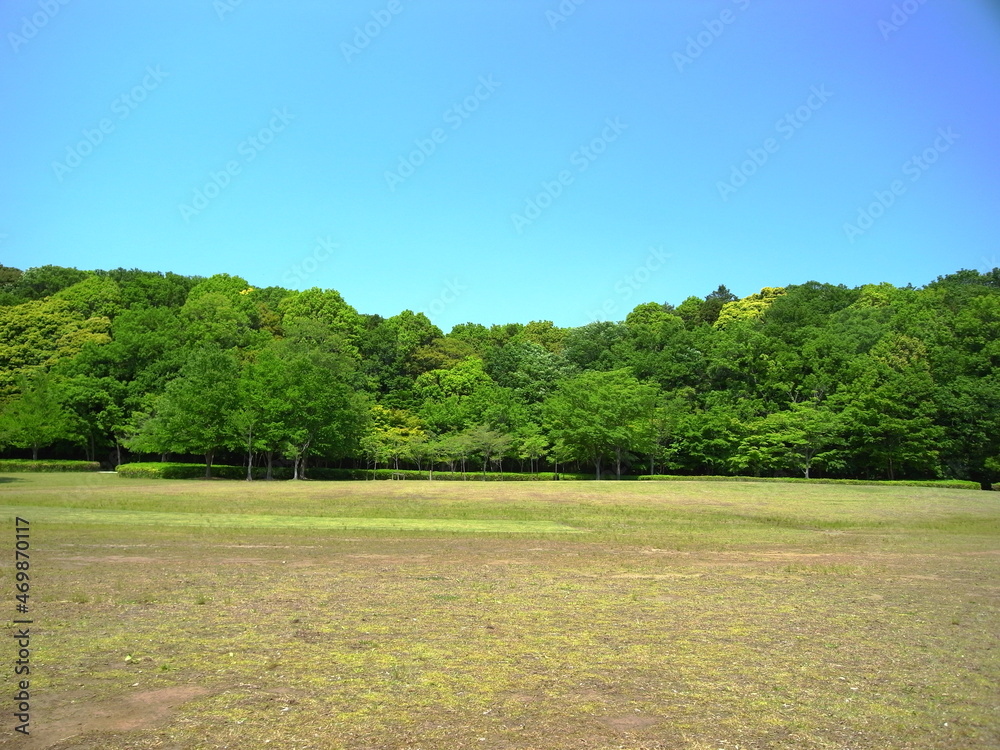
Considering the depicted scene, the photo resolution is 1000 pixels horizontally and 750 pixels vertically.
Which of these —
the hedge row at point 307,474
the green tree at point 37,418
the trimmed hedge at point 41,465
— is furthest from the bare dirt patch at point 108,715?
the green tree at point 37,418

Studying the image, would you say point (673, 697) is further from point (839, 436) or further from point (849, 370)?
point (849, 370)

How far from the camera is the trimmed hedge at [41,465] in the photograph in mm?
58713

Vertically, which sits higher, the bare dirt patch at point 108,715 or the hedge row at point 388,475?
the bare dirt patch at point 108,715

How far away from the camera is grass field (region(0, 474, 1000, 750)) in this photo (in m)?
6.56

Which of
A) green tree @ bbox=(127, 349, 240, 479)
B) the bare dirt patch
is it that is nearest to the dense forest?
green tree @ bbox=(127, 349, 240, 479)

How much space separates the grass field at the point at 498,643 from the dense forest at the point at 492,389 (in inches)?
1756

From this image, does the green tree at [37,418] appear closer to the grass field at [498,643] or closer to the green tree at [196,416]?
the green tree at [196,416]

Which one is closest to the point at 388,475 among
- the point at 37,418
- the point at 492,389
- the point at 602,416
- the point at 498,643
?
the point at 492,389

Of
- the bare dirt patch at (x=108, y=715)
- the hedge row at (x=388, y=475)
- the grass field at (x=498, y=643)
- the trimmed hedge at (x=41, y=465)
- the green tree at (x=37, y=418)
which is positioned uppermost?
the green tree at (x=37, y=418)

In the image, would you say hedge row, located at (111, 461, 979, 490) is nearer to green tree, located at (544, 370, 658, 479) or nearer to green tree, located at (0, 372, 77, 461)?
green tree, located at (0, 372, 77, 461)

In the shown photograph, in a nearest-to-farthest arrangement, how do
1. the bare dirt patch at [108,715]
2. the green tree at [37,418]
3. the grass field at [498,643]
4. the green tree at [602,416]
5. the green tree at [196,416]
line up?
the bare dirt patch at [108,715], the grass field at [498,643], the green tree at [196,416], the green tree at [37,418], the green tree at [602,416]

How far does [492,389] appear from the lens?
255 ft

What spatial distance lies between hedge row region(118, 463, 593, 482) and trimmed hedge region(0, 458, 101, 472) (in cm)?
838

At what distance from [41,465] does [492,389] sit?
42.1 meters
